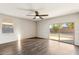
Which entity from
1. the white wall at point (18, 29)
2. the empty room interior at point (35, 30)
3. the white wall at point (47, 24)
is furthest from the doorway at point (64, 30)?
the white wall at point (18, 29)

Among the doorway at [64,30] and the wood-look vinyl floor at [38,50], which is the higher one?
the doorway at [64,30]

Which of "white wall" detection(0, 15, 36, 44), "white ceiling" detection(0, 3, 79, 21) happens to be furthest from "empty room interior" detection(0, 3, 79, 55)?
"white ceiling" detection(0, 3, 79, 21)

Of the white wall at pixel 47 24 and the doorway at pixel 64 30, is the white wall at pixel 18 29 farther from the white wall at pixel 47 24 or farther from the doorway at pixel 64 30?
the doorway at pixel 64 30

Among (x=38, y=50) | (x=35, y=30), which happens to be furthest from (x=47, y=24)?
(x=38, y=50)

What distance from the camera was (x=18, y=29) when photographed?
265 inches

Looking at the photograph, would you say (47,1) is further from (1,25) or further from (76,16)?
(1,25)

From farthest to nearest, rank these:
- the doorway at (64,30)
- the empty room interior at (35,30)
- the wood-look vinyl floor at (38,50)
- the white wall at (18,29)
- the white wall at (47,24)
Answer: the white wall at (18,29) < the white wall at (47,24) < the empty room interior at (35,30) < the wood-look vinyl floor at (38,50) < the doorway at (64,30)

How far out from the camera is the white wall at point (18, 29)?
5.31 m

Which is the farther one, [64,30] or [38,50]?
[38,50]

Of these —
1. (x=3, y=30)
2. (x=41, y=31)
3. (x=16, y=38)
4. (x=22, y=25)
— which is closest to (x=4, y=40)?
(x=3, y=30)

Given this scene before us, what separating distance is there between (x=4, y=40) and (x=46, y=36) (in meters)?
3.24

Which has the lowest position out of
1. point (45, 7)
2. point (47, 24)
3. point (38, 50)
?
point (38, 50)

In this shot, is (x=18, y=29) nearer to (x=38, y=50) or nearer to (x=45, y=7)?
(x=38, y=50)

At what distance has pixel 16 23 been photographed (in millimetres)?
6453
